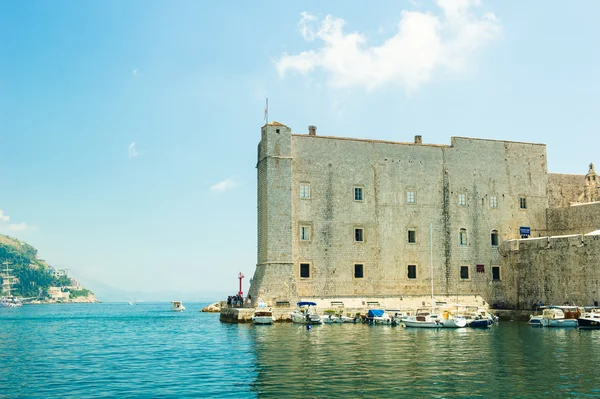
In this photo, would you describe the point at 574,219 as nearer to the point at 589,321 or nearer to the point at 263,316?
the point at 589,321

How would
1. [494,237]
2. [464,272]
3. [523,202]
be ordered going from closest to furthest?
[464,272] → [494,237] → [523,202]

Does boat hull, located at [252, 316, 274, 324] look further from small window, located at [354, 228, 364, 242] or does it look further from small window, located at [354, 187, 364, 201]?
small window, located at [354, 187, 364, 201]

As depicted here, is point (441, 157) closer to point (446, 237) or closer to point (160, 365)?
point (446, 237)

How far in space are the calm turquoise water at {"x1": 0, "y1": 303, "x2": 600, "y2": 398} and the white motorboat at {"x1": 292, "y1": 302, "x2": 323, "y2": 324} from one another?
474cm

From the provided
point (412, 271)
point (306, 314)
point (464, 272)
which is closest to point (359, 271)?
point (412, 271)

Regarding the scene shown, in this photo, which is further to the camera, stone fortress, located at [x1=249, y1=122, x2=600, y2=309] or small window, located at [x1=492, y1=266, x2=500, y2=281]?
small window, located at [x1=492, y1=266, x2=500, y2=281]

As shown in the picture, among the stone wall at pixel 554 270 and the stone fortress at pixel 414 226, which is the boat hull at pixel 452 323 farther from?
the stone wall at pixel 554 270

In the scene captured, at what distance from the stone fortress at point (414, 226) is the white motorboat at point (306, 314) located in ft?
2.56

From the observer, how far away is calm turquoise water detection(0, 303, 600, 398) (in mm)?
15789

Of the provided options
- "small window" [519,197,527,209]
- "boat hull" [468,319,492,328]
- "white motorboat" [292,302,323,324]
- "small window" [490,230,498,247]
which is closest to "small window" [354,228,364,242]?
"white motorboat" [292,302,323,324]

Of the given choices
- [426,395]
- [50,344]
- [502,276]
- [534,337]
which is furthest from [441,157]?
[426,395]

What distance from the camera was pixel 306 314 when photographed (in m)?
36.2

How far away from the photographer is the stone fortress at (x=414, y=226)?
3850cm

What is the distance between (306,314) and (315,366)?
1686cm
